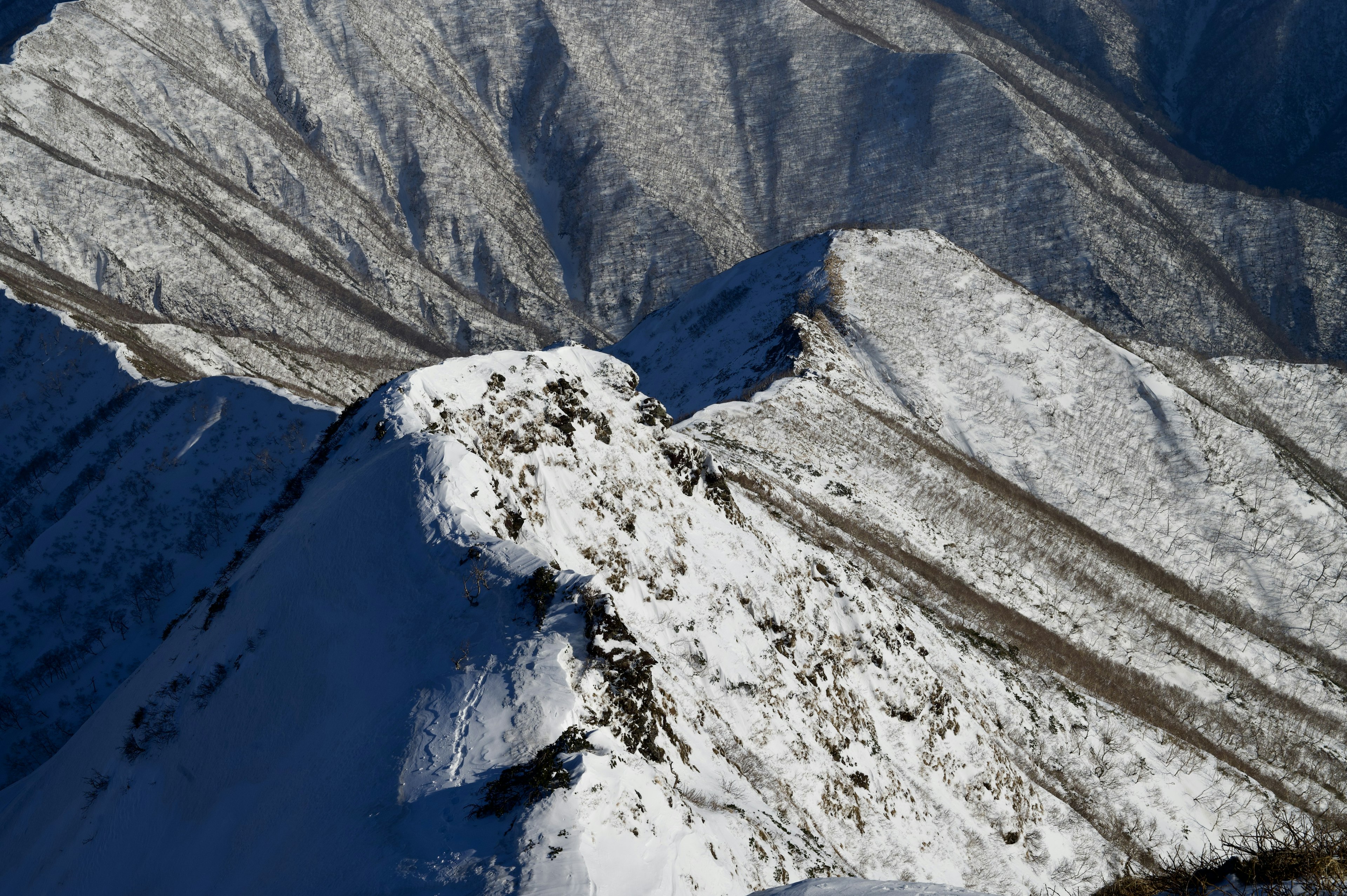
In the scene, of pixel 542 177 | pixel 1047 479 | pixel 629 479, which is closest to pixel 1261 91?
pixel 542 177

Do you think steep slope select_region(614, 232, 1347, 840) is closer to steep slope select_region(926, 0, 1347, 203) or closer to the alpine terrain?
the alpine terrain

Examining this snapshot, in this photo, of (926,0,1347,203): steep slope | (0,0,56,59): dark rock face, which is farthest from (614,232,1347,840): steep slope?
(0,0,56,59): dark rock face

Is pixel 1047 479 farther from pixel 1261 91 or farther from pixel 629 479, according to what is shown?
pixel 1261 91

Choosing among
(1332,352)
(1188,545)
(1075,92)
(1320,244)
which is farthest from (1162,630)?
Answer: (1075,92)

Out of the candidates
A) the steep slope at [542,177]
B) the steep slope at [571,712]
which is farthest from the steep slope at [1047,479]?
the steep slope at [542,177]

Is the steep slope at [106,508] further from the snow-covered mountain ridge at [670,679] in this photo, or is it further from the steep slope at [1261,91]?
the steep slope at [1261,91]
